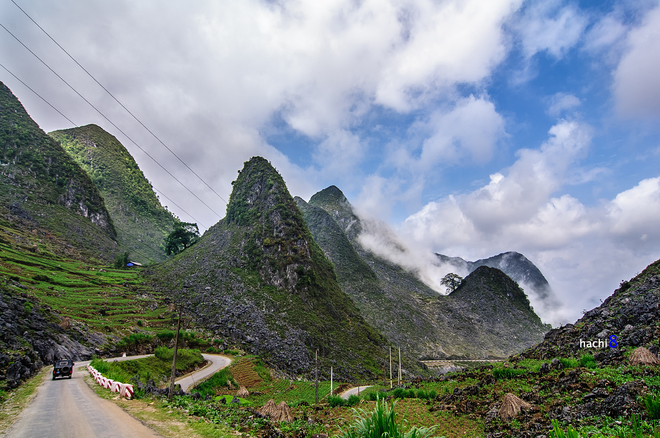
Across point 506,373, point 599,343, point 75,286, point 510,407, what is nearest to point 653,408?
point 510,407

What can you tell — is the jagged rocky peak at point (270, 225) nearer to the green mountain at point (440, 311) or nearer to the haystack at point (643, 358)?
the green mountain at point (440, 311)

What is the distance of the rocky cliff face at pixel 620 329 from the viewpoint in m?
18.8

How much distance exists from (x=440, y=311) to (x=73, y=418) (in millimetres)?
119875

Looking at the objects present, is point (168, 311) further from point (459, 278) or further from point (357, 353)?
point (459, 278)

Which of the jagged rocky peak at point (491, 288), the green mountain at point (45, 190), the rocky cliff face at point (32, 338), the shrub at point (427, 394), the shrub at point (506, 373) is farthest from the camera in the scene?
the jagged rocky peak at point (491, 288)

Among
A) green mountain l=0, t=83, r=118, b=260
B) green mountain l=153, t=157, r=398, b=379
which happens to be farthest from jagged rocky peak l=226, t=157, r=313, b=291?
green mountain l=0, t=83, r=118, b=260

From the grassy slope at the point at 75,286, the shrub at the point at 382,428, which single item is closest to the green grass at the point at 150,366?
the grassy slope at the point at 75,286

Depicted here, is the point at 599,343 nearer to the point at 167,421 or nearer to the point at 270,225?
the point at 167,421

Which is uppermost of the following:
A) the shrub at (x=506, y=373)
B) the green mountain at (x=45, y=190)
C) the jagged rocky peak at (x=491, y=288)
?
the green mountain at (x=45, y=190)

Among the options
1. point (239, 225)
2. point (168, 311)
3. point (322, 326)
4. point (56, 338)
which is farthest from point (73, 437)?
point (239, 225)

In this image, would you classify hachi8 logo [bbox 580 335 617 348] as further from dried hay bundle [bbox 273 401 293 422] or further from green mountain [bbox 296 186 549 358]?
green mountain [bbox 296 186 549 358]

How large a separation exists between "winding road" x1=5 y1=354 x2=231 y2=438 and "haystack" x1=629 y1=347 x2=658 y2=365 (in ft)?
80.3

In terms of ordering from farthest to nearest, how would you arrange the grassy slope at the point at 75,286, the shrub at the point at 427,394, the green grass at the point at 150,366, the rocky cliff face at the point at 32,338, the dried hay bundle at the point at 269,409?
the grassy slope at the point at 75,286
the green grass at the point at 150,366
the shrub at the point at 427,394
the rocky cliff face at the point at 32,338
the dried hay bundle at the point at 269,409

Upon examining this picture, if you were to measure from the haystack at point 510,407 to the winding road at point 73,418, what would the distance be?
17344mm
